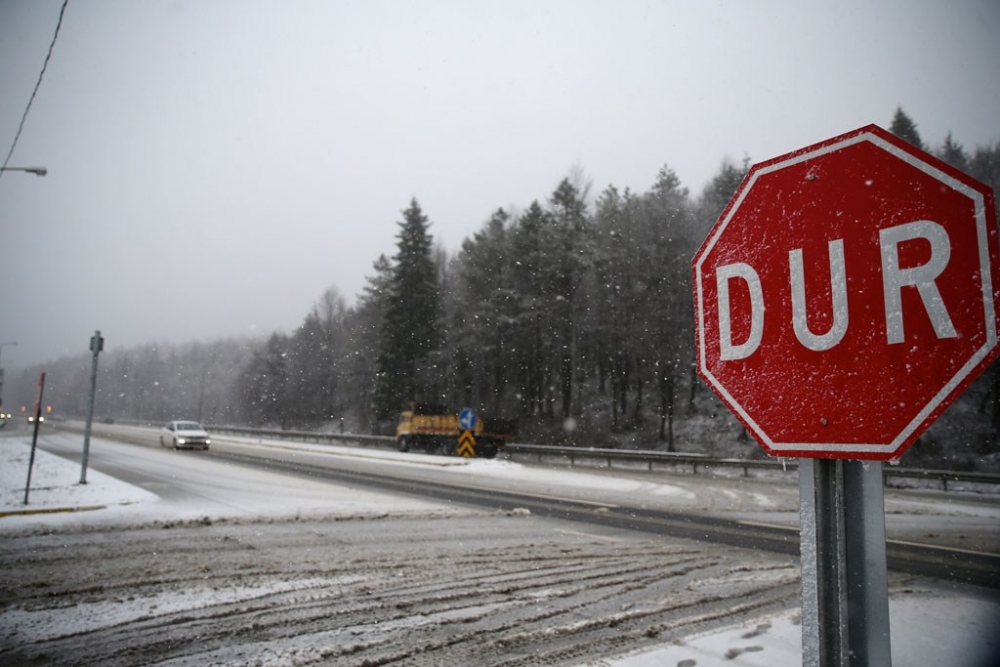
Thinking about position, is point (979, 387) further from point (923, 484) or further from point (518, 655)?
point (518, 655)

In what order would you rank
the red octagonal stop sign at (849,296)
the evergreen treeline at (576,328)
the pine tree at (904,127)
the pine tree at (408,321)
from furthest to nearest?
the pine tree at (408,321)
the evergreen treeline at (576,328)
the pine tree at (904,127)
the red octagonal stop sign at (849,296)

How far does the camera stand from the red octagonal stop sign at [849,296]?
1450 millimetres

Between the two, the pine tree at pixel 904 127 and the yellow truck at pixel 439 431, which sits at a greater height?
the pine tree at pixel 904 127

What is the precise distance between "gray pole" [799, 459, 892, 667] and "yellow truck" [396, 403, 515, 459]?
2835 centimetres

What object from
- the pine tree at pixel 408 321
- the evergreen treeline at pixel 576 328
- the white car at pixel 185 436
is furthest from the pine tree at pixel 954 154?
the white car at pixel 185 436

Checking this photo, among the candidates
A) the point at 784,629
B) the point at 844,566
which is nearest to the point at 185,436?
the point at 784,629

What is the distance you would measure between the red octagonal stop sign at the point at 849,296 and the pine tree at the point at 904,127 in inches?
1308

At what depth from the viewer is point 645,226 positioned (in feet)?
122

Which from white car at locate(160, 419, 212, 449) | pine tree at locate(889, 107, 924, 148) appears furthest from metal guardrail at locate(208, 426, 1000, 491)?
pine tree at locate(889, 107, 924, 148)

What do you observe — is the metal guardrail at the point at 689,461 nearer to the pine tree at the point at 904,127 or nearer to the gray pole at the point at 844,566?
the gray pole at the point at 844,566

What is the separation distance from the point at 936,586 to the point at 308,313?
72112 mm

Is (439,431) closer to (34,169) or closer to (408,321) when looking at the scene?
(408,321)

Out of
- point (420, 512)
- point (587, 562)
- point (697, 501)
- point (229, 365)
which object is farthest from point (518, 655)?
point (229, 365)

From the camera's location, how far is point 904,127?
32.7 meters
